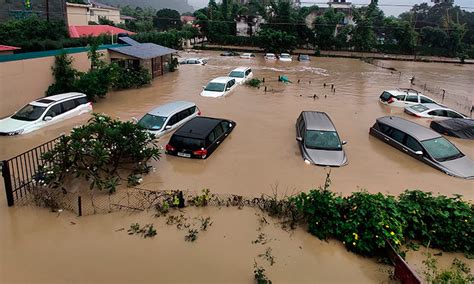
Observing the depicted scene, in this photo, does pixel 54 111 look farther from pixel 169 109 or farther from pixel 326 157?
pixel 326 157

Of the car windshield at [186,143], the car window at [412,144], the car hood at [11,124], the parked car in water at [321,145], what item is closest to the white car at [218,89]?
the parked car in water at [321,145]

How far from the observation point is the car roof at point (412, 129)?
1347cm

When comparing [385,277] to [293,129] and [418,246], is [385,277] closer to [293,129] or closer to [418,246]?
[418,246]

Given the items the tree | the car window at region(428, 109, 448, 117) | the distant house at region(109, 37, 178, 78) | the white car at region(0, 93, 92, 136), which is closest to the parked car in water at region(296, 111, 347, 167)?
the car window at region(428, 109, 448, 117)

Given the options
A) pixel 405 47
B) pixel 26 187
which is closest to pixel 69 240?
pixel 26 187

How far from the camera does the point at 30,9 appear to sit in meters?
29.0

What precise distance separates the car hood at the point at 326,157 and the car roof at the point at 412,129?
3121 mm

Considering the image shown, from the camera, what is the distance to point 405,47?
60.9 m

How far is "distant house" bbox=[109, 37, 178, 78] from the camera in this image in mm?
25016

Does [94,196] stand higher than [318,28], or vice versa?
[318,28]

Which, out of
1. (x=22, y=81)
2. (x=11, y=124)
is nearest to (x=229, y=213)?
(x=11, y=124)

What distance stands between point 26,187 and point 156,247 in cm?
456

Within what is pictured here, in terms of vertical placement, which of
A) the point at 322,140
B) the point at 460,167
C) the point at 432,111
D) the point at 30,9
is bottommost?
the point at 460,167

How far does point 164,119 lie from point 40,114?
533 cm
